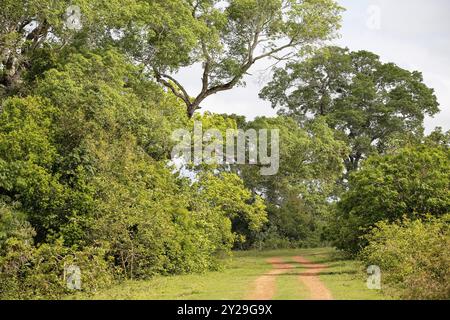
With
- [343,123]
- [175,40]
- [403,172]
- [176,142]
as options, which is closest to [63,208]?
[176,142]

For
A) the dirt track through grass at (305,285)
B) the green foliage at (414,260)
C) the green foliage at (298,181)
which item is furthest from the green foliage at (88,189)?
the green foliage at (298,181)

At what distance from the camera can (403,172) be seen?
2498 cm

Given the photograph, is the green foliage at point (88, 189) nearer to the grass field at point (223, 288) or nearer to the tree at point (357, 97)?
the grass field at point (223, 288)

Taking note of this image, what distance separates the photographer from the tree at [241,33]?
3278 cm

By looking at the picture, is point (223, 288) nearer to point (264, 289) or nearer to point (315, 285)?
point (264, 289)

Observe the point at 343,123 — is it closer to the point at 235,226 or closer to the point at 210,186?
the point at 235,226

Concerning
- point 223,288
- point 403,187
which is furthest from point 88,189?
point 403,187

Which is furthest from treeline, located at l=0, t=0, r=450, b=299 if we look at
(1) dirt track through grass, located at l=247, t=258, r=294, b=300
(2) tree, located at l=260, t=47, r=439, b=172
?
(2) tree, located at l=260, t=47, r=439, b=172

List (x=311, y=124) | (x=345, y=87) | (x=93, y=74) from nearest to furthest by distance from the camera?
1. (x=93, y=74)
2. (x=311, y=124)
3. (x=345, y=87)

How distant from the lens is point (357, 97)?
47125 millimetres

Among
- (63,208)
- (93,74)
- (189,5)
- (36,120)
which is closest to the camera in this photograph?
(63,208)

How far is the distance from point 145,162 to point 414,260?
12244 millimetres

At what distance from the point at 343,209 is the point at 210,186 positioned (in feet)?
21.2

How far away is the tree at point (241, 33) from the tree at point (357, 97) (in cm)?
1135
